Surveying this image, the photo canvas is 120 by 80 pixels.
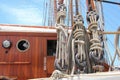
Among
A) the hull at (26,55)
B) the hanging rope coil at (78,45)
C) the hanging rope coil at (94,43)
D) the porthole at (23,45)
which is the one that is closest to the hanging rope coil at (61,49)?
the hanging rope coil at (78,45)

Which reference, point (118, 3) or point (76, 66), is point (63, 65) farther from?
point (118, 3)

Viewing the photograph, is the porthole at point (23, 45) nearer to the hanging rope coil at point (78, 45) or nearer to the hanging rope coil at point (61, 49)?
the hanging rope coil at point (61, 49)

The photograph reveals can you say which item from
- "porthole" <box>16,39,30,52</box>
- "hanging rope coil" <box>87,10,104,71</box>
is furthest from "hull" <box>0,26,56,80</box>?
"hanging rope coil" <box>87,10,104,71</box>

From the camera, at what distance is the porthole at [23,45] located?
25.9 feet

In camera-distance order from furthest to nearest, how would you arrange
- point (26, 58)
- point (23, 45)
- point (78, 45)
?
point (23, 45)
point (26, 58)
point (78, 45)

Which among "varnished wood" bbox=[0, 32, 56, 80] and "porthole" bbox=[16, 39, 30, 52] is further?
"porthole" bbox=[16, 39, 30, 52]

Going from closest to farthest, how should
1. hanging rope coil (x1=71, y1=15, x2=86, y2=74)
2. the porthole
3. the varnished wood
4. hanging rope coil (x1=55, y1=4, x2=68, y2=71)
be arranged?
hanging rope coil (x1=71, y1=15, x2=86, y2=74) → hanging rope coil (x1=55, y1=4, x2=68, y2=71) → the varnished wood → the porthole

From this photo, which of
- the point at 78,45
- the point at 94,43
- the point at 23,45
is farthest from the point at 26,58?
the point at 94,43

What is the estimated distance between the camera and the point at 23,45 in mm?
7938

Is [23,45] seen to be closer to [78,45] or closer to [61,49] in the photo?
[61,49]

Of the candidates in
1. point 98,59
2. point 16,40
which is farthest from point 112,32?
point 16,40

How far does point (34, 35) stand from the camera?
801 cm

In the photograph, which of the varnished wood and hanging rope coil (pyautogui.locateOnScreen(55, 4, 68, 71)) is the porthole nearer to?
the varnished wood

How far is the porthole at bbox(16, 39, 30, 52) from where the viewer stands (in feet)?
25.9
